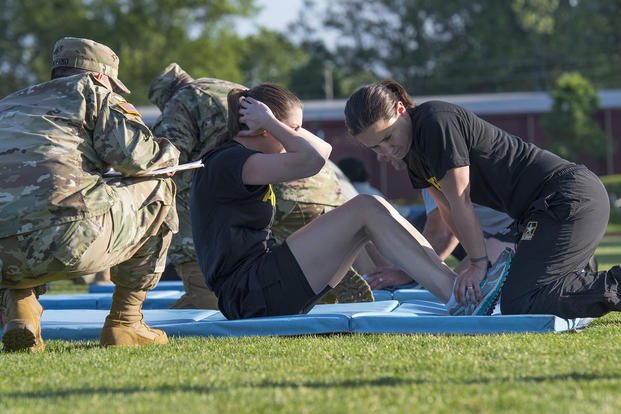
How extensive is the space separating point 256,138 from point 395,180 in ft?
104

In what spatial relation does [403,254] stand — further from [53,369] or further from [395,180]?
[395,180]

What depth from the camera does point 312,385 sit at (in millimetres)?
3777

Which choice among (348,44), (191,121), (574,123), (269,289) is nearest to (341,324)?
(269,289)

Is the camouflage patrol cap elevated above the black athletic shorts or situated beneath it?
elevated above

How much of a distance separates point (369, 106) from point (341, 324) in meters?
1.14

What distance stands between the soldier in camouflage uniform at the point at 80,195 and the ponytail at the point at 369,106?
96 cm

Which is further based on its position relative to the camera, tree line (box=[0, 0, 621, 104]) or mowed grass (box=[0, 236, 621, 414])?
tree line (box=[0, 0, 621, 104])

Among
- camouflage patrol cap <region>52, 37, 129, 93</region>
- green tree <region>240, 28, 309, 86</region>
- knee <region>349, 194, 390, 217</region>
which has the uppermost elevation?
camouflage patrol cap <region>52, 37, 129, 93</region>

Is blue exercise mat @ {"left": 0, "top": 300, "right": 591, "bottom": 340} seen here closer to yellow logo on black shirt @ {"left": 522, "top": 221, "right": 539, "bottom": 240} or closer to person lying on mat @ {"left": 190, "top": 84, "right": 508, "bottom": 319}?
person lying on mat @ {"left": 190, "top": 84, "right": 508, "bottom": 319}

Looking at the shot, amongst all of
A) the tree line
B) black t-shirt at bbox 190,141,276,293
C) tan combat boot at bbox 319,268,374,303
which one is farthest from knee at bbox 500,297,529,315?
the tree line

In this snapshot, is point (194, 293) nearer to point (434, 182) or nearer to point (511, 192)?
point (434, 182)

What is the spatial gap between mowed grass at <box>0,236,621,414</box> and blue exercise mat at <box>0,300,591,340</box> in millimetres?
120

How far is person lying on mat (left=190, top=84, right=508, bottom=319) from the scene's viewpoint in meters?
5.31

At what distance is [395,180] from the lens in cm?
3719
